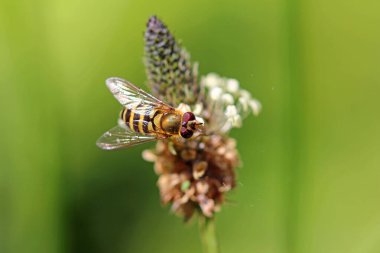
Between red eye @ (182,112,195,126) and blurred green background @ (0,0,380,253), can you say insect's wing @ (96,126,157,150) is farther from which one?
blurred green background @ (0,0,380,253)

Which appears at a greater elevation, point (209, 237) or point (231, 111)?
point (231, 111)

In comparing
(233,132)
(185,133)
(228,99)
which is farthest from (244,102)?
(233,132)

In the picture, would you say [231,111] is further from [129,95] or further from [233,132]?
[233,132]

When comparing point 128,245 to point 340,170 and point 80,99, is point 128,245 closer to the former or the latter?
point 80,99

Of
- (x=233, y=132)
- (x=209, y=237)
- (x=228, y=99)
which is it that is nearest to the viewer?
(x=209, y=237)

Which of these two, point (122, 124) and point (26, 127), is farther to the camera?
point (26, 127)

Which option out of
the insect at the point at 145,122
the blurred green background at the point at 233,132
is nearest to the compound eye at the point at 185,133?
the insect at the point at 145,122

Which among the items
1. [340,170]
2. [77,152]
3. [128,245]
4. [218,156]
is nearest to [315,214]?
[340,170]

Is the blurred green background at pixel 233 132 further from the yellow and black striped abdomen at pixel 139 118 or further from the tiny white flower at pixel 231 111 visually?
the yellow and black striped abdomen at pixel 139 118
